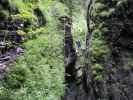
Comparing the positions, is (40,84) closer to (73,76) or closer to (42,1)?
(73,76)

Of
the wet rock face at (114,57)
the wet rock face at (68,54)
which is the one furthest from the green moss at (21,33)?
the wet rock face at (68,54)

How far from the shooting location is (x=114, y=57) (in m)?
10.5

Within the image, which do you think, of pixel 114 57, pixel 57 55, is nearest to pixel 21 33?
pixel 57 55

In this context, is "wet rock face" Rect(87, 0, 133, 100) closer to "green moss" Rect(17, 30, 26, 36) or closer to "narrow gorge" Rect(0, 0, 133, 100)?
"narrow gorge" Rect(0, 0, 133, 100)

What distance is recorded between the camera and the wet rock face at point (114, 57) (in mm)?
9930

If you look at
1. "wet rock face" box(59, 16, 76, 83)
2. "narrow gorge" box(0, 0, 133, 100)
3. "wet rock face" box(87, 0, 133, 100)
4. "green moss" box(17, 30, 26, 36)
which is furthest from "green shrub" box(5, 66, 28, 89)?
"wet rock face" box(59, 16, 76, 83)

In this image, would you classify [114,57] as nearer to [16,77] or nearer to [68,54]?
[16,77]

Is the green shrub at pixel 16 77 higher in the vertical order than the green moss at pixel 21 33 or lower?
lower

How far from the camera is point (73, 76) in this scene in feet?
51.1

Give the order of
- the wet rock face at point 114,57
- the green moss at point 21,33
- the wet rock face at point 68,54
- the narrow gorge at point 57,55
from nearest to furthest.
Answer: the wet rock face at point 114,57
the narrow gorge at point 57,55
the green moss at point 21,33
the wet rock face at point 68,54

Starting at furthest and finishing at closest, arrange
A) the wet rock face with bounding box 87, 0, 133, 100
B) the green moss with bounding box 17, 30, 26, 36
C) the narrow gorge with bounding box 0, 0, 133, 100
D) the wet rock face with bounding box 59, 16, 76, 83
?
1. the wet rock face with bounding box 59, 16, 76, 83
2. the green moss with bounding box 17, 30, 26, 36
3. the narrow gorge with bounding box 0, 0, 133, 100
4. the wet rock face with bounding box 87, 0, 133, 100

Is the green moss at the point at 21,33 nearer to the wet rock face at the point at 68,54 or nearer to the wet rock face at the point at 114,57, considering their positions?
the wet rock face at the point at 114,57

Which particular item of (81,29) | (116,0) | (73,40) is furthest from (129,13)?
(81,29)

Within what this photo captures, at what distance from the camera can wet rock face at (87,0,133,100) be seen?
993cm
